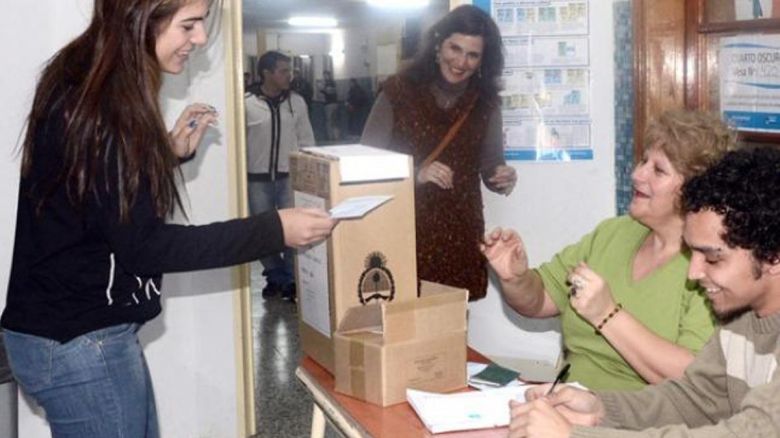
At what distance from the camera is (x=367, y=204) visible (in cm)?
185

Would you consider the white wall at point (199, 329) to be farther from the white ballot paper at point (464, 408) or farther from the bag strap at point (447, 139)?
the white ballot paper at point (464, 408)

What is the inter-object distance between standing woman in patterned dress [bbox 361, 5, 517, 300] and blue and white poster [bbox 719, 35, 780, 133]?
735 millimetres

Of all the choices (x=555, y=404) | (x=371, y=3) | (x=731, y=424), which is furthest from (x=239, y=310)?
(x=731, y=424)

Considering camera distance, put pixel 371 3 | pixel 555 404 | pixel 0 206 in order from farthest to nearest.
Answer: pixel 371 3 < pixel 0 206 < pixel 555 404

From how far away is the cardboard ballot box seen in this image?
6.18 ft

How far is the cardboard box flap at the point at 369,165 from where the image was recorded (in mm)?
1876

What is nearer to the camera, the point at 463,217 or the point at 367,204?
the point at 367,204

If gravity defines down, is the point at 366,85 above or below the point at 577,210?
above

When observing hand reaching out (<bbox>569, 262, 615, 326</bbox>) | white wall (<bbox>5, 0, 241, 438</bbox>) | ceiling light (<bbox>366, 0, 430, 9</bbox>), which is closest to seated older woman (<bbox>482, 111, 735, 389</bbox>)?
hand reaching out (<bbox>569, 262, 615, 326</bbox>)

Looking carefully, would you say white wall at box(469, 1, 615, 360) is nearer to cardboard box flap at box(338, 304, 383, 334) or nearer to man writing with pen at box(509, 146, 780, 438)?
cardboard box flap at box(338, 304, 383, 334)

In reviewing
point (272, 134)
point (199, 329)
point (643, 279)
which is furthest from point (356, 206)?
point (272, 134)

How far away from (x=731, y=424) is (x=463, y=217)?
1836 mm


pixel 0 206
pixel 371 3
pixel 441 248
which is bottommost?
pixel 441 248

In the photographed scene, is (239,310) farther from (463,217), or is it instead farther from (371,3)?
(371,3)
